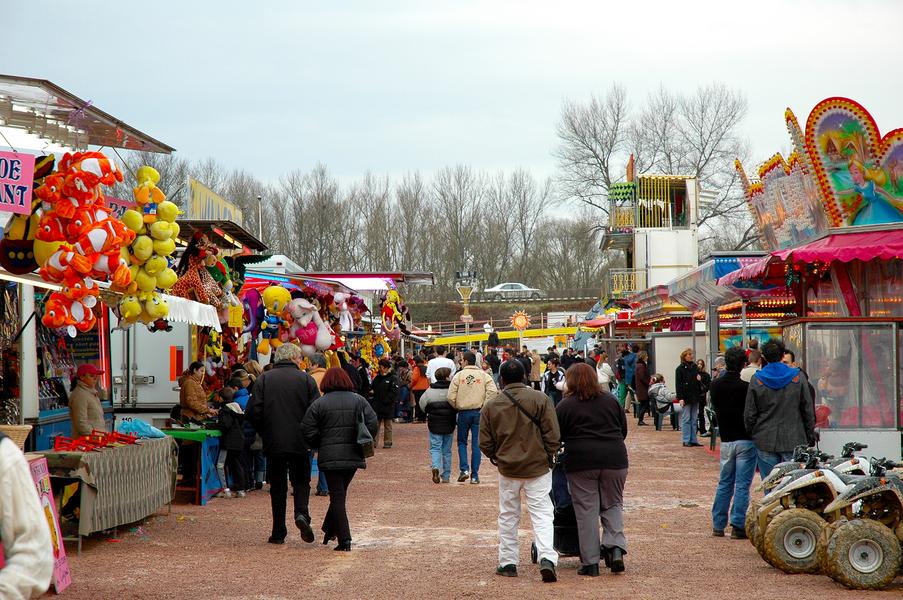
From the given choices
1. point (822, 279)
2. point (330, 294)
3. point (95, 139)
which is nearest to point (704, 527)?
point (822, 279)

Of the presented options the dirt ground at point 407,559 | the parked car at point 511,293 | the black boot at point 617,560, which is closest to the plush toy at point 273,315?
the dirt ground at point 407,559

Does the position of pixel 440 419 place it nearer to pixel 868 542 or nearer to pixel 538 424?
pixel 538 424

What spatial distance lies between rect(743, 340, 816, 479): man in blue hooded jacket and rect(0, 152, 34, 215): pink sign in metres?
6.04

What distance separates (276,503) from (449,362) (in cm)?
663

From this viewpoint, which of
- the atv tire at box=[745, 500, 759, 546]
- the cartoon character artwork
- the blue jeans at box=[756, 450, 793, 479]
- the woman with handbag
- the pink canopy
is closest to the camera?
the woman with handbag

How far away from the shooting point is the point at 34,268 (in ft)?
28.3

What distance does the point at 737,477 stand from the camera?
9984mm

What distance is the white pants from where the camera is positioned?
27.2 feet

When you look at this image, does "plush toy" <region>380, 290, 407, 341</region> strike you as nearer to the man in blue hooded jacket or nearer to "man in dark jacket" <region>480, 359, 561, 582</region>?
the man in blue hooded jacket

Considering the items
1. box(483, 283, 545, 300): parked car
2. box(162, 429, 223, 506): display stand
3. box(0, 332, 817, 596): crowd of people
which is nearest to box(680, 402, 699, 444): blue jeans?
box(0, 332, 817, 596): crowd of people

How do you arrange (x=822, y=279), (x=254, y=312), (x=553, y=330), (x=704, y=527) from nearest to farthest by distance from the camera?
(x=704, y=527) → (x=822, y=279) → (x=254, y=312) → (x=553, y=330)

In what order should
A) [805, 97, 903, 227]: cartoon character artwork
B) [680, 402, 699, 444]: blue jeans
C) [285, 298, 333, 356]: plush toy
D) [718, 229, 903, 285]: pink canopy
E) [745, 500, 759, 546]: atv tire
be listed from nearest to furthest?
[745, 500, 759, 546]: atv tire
[718, 229, 903, 285]: pink canopy
[805, 97, 903, 227]: cartoon character artwork
[285, 298, 333, 356]: plush toy
[680, 402, 699, 444]: blue jeans

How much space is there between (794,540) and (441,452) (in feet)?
22.5

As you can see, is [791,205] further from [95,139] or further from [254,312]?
[95,139]
